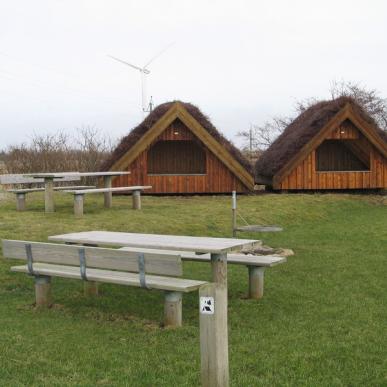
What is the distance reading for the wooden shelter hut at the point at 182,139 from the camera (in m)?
17.9

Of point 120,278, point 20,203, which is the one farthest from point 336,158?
point 120,278

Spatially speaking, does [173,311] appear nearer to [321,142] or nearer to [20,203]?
[20,203]

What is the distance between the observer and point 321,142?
62.4ft

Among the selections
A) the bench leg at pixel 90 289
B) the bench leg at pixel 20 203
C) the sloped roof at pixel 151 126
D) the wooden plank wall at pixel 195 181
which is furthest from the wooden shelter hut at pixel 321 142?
the bench leg at pixel 90 289

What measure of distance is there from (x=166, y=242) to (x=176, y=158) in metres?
15.3

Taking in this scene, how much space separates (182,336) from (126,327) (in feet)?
2.14

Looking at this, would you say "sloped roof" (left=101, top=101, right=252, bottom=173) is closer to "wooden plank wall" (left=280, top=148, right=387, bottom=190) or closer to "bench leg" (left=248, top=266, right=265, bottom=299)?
"wooden plank wall" (left=280, top=148, right=387, bottom=190)

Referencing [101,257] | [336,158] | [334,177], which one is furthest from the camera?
[336,158]

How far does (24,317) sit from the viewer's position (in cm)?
627

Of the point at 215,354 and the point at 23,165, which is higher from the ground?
the point at 23,165

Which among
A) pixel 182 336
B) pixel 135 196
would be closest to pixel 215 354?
pixel 182 336

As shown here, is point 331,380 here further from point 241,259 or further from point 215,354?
point 241,259

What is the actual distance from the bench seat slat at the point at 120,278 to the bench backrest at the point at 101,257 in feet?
0.48

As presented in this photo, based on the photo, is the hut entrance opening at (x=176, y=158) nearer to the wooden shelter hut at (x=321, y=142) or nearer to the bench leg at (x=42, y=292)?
the wooden shelter hut at (x=321, y=142)
